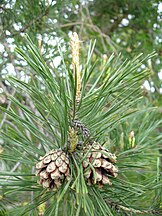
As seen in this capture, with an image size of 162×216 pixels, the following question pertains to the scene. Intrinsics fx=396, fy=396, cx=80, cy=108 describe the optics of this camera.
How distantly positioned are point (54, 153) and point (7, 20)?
585mm

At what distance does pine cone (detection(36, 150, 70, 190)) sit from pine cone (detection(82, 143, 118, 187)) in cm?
3

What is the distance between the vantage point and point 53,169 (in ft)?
1.68

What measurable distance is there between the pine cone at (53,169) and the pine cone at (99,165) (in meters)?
0.03

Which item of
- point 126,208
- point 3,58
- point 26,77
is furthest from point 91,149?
point 3,58

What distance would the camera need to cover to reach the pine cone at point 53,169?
514mm

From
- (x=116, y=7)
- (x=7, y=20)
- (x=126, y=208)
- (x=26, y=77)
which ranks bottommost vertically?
(x=126, y=208)

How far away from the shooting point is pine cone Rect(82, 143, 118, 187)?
20.2 inches

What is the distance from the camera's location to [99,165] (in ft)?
1.68

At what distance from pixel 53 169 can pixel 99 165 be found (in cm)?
6

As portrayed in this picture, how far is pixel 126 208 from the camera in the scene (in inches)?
25.2

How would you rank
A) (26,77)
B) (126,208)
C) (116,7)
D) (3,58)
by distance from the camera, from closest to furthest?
(126,208) < (26,77) < (3,58) < (116,7)

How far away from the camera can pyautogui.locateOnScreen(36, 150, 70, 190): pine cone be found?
51 centimetres

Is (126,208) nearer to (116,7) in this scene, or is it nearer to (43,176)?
(43,176)

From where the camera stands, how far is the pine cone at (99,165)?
51cm
